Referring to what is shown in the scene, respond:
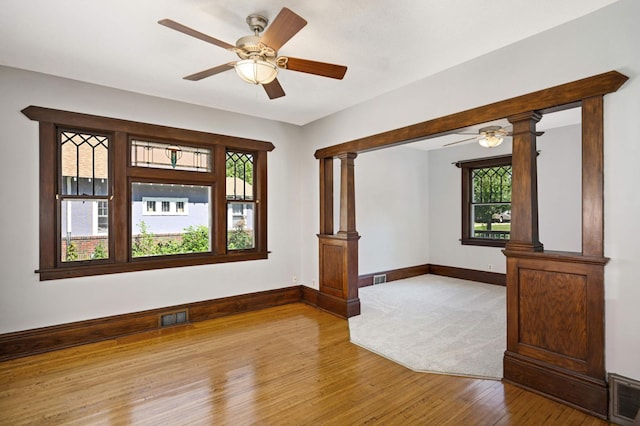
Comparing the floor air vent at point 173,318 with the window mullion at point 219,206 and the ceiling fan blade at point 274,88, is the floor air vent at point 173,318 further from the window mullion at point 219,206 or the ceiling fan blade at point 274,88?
the ceiling fan blade at point 274,88

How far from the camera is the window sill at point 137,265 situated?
3.59 metres

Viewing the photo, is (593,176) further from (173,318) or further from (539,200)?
(173,318)

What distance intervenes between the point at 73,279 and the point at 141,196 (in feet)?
3.94

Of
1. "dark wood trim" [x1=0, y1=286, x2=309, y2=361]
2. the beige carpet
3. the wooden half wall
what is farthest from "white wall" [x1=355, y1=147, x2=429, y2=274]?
the wooden half wall

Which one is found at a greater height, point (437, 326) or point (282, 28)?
point (282, 28)

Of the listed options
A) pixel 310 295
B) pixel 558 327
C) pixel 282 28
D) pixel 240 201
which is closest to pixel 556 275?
pixel 558 327

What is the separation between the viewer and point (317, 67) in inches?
98.6

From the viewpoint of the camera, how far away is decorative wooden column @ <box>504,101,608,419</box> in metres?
2.38

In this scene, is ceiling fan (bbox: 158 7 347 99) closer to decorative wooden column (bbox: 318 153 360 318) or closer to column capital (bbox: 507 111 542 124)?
column capital (bbox: 507 111 542 124)

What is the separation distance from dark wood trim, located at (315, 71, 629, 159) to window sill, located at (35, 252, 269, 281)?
8.01ft

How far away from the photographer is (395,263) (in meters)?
6.98

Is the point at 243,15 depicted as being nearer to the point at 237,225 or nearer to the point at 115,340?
the point at 237,225

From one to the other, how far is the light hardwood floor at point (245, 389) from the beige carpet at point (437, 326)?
0.72 feet

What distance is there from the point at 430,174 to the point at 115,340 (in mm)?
6760
